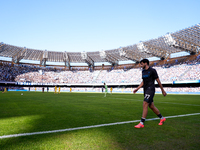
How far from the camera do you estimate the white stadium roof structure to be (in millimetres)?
41375

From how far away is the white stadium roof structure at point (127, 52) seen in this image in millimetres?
41375

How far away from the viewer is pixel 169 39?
4091 centimetres

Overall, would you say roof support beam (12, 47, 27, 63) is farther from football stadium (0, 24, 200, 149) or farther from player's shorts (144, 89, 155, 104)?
player's shorts (144, 89, 155, 104)

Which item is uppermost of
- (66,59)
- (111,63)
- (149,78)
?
(66,59)

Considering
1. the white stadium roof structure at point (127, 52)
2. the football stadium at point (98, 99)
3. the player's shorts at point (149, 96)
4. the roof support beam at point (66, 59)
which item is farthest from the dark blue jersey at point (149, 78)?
the roof support beam at point (66, 59)

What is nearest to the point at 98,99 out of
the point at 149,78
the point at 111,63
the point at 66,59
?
the point at 149,78

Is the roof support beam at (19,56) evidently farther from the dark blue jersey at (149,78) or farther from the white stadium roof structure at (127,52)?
the dark blue jersey at (149,78)

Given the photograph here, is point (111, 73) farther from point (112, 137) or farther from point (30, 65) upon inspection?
point (112, 137)

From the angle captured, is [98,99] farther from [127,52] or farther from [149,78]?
[127,52]

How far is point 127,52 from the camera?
182ft

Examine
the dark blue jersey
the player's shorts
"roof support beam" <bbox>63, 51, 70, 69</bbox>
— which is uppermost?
"roof support beam" <bbox>63, 51, 70, 69</bbox>

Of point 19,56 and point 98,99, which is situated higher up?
point 19,56

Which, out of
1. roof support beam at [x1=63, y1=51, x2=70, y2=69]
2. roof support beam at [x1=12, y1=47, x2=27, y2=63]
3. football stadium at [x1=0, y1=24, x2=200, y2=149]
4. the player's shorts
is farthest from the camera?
roof support beam at [x1=63, y1=51, x2=70, y2=69]

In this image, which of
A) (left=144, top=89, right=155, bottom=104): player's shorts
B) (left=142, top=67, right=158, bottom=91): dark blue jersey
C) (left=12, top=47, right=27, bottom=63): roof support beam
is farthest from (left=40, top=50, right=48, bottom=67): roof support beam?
(left=144, top=89, right=155, bottom=104): player's shorts
